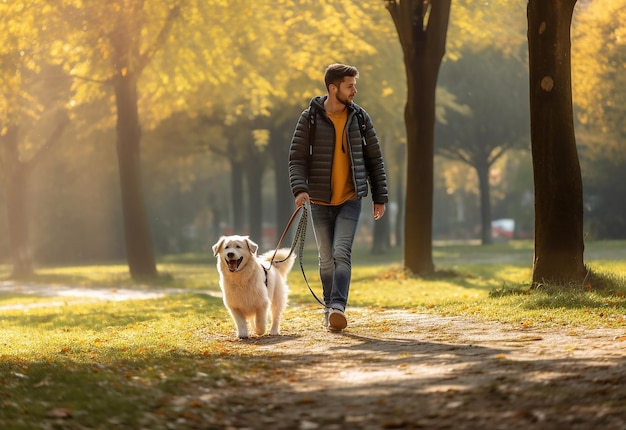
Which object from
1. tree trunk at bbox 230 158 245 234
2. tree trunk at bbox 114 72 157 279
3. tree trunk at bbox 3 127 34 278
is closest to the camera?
tree trunk at bbox 114 72 157 279

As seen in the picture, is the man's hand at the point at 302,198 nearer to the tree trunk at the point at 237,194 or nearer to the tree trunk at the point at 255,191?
the tree trunk at the point at 255,191

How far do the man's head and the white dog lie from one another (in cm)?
157

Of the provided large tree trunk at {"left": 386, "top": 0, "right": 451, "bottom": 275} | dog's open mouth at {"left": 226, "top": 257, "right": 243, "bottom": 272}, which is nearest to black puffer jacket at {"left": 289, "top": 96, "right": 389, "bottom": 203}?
dog's open mouth at {"left": 226, "top": 257, "right": 243, "bottom": 272}

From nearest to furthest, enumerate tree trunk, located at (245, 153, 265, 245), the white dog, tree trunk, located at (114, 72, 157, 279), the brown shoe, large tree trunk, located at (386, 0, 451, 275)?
the white dog
the brown shoe
large tree trunk, located at (386, 0, 451, 275)
tree trunk, located at (114, 72, 157, 279)
tree trunk, located at (245, 153, 265, 245)

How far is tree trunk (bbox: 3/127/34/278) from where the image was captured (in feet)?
106

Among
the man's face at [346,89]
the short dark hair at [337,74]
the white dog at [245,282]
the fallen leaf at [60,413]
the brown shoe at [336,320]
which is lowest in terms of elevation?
the fallen leaf at [60,413]

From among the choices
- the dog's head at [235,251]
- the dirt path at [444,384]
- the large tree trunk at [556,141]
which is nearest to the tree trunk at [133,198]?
the large tree trunk at [556,141]

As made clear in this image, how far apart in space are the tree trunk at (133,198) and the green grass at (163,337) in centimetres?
357

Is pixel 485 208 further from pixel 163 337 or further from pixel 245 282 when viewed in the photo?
pixel 245 282

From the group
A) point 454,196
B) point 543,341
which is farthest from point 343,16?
point 454,196

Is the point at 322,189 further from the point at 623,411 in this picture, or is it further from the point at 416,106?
the point at 416,106

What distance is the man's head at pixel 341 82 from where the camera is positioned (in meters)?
9.45

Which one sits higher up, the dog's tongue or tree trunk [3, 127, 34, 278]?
tree trunk [3, 127, 34, 278]

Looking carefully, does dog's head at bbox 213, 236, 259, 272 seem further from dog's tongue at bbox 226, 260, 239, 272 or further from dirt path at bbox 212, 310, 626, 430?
dirt path at bbox 212, 310, 626, 430
